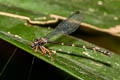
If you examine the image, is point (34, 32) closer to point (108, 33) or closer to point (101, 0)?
point (108, 33)

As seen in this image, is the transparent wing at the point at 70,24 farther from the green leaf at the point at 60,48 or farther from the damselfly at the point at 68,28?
the green leaf at the point at 60,48

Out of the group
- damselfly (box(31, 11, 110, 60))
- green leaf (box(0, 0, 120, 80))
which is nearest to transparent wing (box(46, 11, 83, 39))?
damselfly (box(31, 11, 110, 60))

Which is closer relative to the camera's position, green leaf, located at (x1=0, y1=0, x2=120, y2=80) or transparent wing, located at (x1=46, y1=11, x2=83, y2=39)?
green leaf, located at (x1=0, y1=0, x2=120, y2=80)

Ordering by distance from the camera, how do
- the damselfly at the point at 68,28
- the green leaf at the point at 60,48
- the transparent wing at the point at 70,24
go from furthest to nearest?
the transparent wing at the point at 70,24, the damselfly at the point at 68,28, the green leaf at the point at 60,48

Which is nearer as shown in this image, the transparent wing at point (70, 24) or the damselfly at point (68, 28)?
the damselfly at point (68, 28)

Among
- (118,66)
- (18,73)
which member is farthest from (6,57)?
(118,66)

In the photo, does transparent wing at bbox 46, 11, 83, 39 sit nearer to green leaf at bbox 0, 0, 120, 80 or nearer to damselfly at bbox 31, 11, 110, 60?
damselfly at bbox 31, 11, 110, 60

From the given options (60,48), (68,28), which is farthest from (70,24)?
(60,48)

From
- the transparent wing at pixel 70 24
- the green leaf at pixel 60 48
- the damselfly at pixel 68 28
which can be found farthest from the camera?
the transparent wing at pixel 70 24

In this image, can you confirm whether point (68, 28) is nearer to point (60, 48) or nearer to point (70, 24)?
point (70, 24)

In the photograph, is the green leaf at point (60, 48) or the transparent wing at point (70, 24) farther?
the transparent wing at point (70, 24)

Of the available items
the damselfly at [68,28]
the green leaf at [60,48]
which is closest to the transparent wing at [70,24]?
the damselfly at [68,28]
